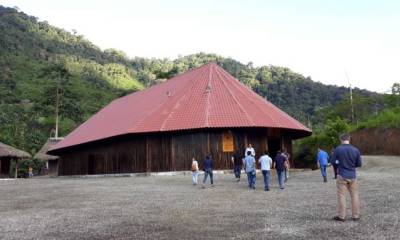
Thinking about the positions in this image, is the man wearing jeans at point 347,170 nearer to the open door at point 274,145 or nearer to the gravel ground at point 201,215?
the gravel ground at point 201,215

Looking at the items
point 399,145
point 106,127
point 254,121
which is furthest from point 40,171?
point 399,145

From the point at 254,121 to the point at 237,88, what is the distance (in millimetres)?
5260

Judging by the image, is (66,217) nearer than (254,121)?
Yes

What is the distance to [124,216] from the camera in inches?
411

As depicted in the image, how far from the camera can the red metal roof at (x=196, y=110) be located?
2717 centimetres

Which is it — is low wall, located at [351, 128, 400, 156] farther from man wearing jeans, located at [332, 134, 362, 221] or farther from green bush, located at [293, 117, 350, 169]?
man wearing jeans, located at [332, 134, 362, 221]

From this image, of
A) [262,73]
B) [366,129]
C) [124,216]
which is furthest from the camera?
[262,73]

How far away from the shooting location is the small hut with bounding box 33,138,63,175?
166 feet

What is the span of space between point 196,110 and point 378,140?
17.3m

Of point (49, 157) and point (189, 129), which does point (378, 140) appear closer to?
point (189, 129)

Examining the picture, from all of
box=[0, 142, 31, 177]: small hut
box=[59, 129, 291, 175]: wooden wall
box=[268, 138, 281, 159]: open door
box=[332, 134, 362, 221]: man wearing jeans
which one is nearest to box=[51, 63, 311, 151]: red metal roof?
box=[59, 129, 291, 175]: wooden wall

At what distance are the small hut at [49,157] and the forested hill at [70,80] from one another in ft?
19.0

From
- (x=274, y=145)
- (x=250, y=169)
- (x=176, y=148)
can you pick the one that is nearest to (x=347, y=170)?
(x=250, y=169)

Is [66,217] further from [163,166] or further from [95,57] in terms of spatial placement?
[95,57]
